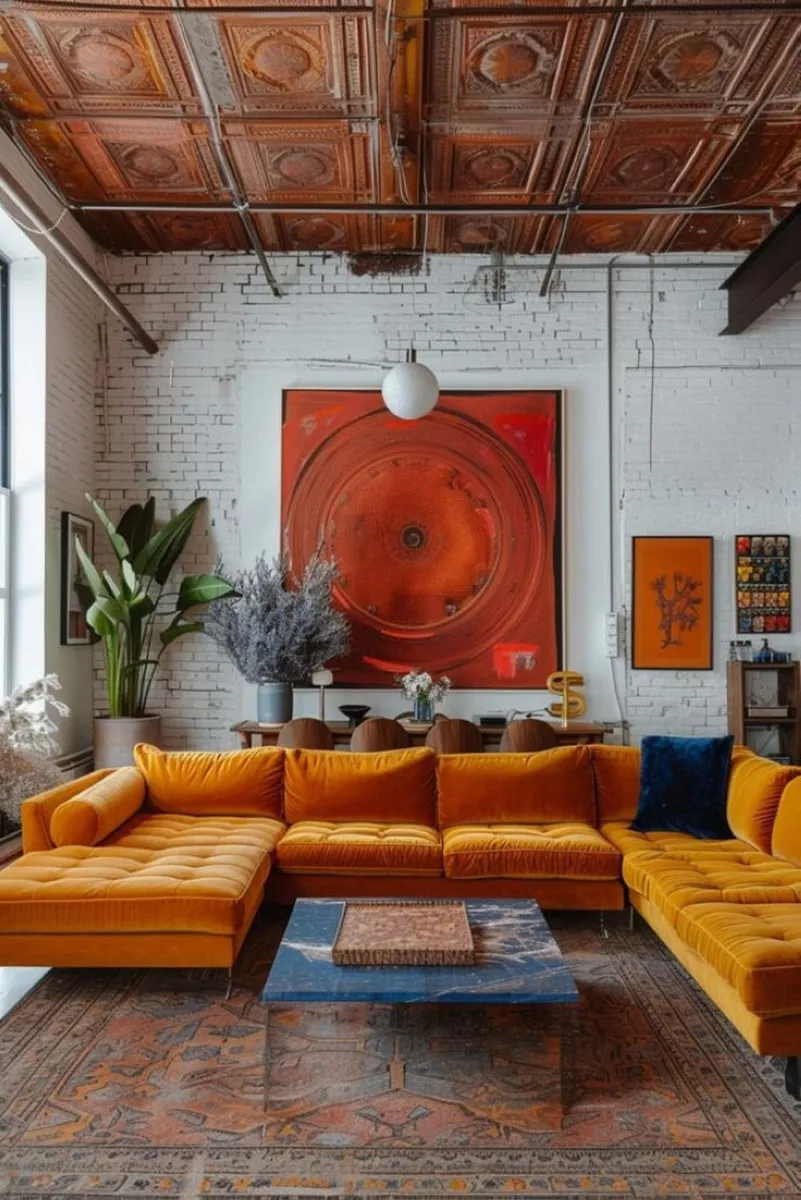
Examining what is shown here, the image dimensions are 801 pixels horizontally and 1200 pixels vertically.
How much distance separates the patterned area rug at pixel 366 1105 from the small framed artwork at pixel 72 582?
9.08ft

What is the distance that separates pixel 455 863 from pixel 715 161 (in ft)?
13.3

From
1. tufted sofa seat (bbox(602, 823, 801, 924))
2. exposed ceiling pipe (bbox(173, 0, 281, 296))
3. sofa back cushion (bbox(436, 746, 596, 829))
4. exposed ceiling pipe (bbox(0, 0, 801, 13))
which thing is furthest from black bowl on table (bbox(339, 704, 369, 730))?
exposed ceiling pipe (bbox(0, 0, 801, 13))

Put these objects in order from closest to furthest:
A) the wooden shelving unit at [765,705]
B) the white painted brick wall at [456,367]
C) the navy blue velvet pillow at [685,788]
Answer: the navy blue velvet pillow at [685,788], the wooden shelving unit at [765,705], the white painted brick wall at [456,367]

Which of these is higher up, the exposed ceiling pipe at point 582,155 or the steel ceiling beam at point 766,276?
the exposed ceiling pipe at point 582,155

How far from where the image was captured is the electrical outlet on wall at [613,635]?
668cm

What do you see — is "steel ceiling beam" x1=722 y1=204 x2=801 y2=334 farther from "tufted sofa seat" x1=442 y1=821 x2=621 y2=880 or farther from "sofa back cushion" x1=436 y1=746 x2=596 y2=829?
"tufted sofa seat" x1=442 y1=821 x2=621 y2=880

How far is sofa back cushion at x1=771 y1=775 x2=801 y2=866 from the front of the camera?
414 centimetres

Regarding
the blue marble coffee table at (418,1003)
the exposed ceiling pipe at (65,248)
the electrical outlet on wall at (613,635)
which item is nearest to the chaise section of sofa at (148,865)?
the blue marble coffee table at (418,1003)

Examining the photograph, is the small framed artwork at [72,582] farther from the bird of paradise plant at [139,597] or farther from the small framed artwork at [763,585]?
the small framed artwork at [763,585]

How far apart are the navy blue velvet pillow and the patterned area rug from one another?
101 cm

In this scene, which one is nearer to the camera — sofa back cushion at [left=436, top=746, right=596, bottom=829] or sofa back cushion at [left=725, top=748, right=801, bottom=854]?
sofa back cushion at [left=725, top=748, right=801, bottom=854]

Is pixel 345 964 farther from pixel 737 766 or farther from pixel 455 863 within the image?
pixel 737 766

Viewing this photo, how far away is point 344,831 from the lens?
4.71 metres

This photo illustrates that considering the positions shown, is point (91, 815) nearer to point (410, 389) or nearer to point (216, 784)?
point (216, 784)
